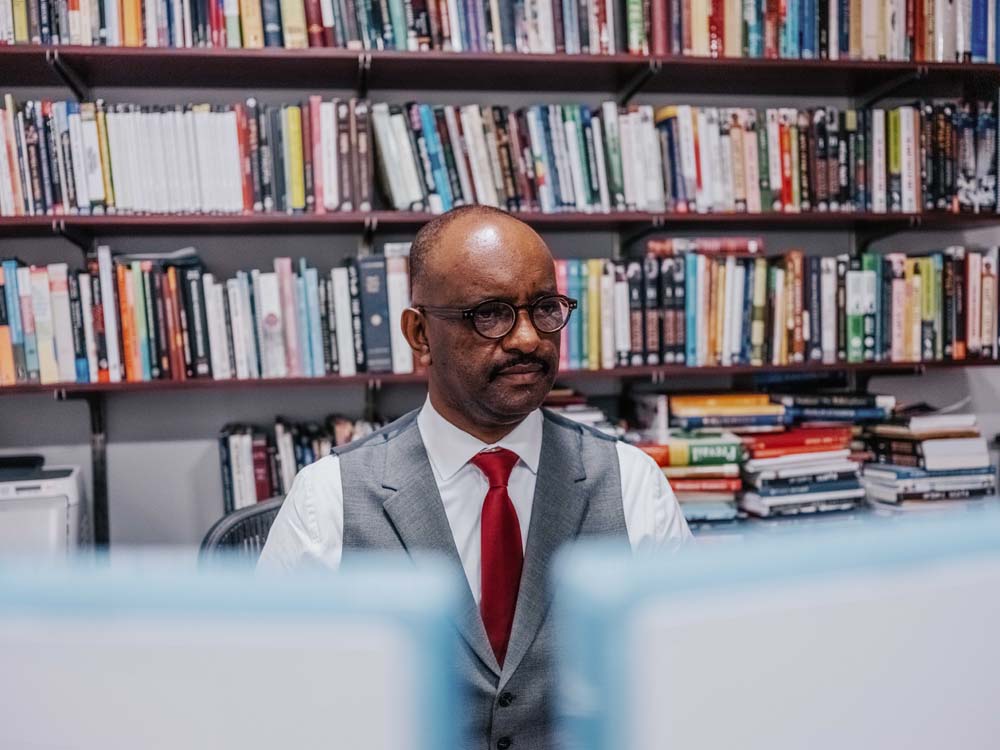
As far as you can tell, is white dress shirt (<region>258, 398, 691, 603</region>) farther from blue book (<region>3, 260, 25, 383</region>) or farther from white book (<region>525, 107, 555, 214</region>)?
blue book (<region>3, 260, 25, 383</region>)

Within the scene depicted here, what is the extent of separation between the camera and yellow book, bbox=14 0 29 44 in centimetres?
193

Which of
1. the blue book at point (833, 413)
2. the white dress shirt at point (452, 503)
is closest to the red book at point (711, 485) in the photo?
the blue book at point (833, 413)

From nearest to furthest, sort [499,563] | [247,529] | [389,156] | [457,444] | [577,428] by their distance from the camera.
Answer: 1. [499,563]
2. [457,444]
3. [577,428]
4. [247,529]
5. [389,156]

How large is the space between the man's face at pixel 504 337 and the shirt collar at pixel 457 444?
0.04m

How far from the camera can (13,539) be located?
1.83 m

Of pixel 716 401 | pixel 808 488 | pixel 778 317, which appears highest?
pixel 778 317

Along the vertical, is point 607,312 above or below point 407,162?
below

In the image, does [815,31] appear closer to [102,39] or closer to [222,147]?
[222,147]

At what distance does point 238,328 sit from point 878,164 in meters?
1.75

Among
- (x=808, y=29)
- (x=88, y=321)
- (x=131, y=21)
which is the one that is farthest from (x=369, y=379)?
(x=808, y=29)

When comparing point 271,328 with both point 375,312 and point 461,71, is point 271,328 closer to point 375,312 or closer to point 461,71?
point 375,312

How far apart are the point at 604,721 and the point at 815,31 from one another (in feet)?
7.61

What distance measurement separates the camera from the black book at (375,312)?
2068mm

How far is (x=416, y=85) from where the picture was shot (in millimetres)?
2297
